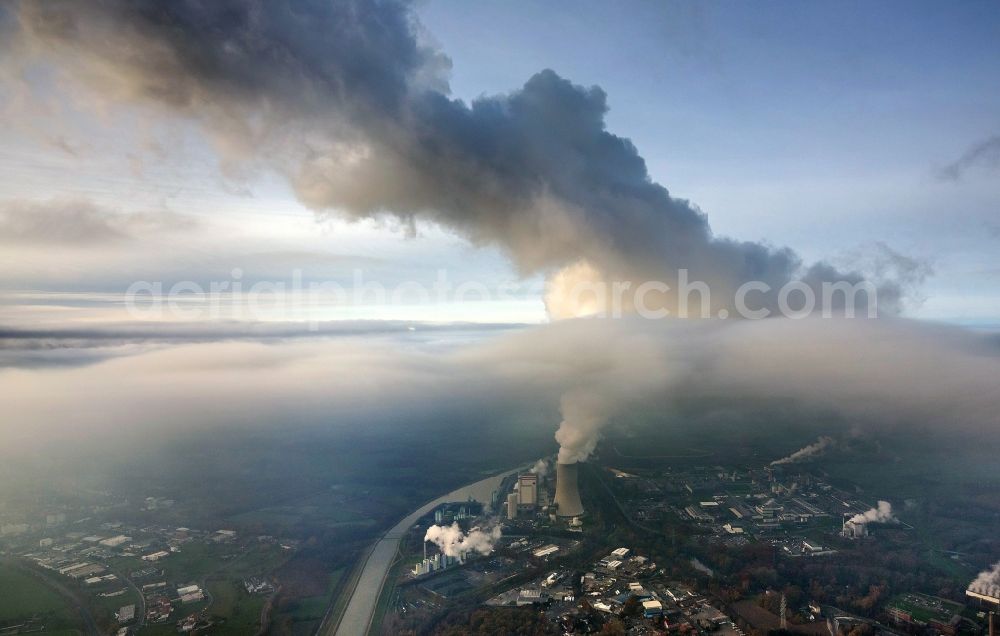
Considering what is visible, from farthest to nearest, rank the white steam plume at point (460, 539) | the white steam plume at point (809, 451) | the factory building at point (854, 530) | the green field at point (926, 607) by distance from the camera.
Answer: the white steam plume at point (809, 451), the factory building at point (854, 530), the white steam plume at point (460, 539), the green field at point (926, 607)

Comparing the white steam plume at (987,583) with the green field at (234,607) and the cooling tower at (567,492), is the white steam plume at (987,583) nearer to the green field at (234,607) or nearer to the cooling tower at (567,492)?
the cooling tower at (567,492)

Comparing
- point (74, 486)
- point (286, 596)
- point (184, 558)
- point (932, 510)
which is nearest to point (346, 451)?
point (74, 486)

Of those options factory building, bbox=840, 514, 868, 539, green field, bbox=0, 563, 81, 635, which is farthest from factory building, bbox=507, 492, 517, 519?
green field, bbox=0, 563, 81, 635

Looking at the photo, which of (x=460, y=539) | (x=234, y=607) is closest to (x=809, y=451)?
(x=460, y=539)

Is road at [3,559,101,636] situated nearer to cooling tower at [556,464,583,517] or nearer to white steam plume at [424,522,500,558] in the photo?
white steam plume at [424,522,500,558]

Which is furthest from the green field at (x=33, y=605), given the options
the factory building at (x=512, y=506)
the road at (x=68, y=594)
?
the factory building at (x=512, y=506)

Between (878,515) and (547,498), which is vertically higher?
(878,515)

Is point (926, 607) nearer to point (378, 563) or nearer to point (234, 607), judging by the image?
point (378, 563)

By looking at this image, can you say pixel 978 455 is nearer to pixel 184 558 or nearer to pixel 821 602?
pixel 821 602
